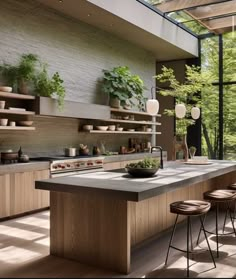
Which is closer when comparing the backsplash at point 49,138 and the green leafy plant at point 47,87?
the backsplash at point 49,138

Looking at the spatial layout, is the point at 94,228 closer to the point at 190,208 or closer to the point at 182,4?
the point at 190,208

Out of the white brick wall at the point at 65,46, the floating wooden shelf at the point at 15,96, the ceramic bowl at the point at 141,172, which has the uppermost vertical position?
the white brick wall at the point at 65,46

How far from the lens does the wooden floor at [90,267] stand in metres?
3.11

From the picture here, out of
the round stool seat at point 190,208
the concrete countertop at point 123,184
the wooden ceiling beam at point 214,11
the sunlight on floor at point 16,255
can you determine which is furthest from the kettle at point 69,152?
the wooden ceiling beam at point 214,11

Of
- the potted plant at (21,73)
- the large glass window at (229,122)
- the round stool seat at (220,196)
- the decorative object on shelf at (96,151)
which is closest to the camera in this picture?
the round stool seat at (220,196)

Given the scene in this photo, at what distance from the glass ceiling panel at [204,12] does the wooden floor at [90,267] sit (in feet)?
16.4

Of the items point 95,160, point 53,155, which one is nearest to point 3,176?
point 53,155

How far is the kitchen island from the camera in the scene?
120 inches

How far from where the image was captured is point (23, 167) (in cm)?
524

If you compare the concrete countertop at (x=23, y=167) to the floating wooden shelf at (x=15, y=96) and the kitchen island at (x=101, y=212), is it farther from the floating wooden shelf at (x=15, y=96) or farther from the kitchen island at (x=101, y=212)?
the kitchen island at (x=101, y=212)

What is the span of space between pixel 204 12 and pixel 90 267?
21.6ft

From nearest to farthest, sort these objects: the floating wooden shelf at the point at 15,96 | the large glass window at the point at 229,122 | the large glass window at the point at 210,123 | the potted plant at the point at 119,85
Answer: the floating wooden shelf at the point at 15,96
the potted plant at the point at 119,85
the large glass window at the point at 229,122
the large glass window at the point at 210,123

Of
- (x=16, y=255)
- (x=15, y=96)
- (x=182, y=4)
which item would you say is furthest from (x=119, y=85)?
(x=16, y=255)

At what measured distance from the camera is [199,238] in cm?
431
